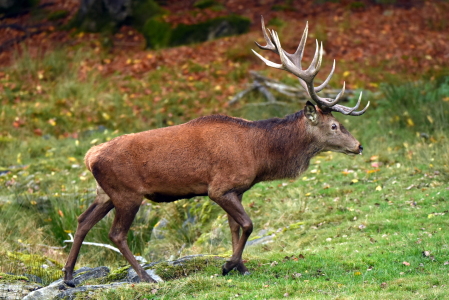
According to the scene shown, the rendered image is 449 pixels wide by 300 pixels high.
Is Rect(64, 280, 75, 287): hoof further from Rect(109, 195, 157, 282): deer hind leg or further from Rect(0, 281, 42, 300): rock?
Rect(109, 195, 157, 282): deer hind leg

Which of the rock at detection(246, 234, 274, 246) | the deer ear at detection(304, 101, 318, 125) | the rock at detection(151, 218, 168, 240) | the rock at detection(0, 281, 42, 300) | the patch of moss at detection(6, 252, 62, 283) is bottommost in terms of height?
the rock at detection(151, 218, 168, 240)

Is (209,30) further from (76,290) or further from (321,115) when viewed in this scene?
(76,290)

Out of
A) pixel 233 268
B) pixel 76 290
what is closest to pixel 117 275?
pixel 76 290

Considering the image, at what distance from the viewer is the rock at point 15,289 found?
7.38 metres

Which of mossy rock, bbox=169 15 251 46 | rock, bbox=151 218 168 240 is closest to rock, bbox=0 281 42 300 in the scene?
rock, bbox=151 218 168 240

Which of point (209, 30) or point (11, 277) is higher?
point (11, 277)

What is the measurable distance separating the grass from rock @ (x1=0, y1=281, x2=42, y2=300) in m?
1.08

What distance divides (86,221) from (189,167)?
5.09ft

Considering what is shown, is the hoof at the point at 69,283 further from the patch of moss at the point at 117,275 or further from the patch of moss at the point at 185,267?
the patch of moss at the point at 185,267

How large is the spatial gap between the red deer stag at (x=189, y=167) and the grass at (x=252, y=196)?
3.03 ft

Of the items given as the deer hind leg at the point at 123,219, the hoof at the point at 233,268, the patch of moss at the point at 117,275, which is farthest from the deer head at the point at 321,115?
the patch of moss at the point at 117,275

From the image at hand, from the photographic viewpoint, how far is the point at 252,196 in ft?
40.6

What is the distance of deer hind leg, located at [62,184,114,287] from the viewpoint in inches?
317

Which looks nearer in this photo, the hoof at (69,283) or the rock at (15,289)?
the rock at (15,289)
